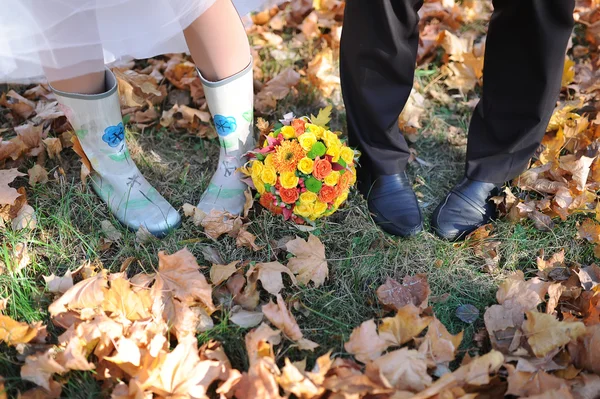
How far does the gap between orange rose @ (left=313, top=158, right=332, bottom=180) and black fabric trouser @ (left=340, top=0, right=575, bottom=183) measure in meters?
→ 0.19

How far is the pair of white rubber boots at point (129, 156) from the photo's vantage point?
1476mm

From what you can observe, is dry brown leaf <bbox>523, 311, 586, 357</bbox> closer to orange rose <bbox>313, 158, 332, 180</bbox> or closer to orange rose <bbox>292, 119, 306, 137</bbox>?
orange rose <bbox>313, 158, 332, 180</bbox>

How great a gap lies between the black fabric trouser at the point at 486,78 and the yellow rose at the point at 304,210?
0.90ft

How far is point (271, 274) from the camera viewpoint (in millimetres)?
1432

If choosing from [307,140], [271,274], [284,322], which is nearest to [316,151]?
[307,140]

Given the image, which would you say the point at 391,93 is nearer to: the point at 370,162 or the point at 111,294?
the point at 370,162

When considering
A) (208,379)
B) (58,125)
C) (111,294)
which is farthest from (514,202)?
(58,125)

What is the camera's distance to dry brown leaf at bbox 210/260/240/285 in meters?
1.43

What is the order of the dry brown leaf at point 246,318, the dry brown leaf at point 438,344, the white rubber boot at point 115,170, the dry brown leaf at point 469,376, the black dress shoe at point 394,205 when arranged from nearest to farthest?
the dry brown leaf at point 469,376
the dry brown leaf at point 438,344
the dry brown leaf at point 246,318
the white rubber boot at point 115,170
the black dress shoe at point 394,205

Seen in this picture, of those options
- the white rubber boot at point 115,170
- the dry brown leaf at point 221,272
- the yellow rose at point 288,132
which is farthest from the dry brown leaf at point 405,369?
the white rubber boot at point 115,170

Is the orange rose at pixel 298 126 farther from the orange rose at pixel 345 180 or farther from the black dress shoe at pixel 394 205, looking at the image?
the black dress shoe at pixel 394 205

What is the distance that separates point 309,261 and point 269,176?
28 cm

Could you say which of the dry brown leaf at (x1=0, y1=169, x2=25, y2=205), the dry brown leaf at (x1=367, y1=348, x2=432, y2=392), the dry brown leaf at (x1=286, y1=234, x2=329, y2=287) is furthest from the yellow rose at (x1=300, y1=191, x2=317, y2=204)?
the dry brown leaf at (x1=0, y1=169, x2=25, y2=205)

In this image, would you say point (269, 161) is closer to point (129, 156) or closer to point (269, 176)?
point (269, 176)
